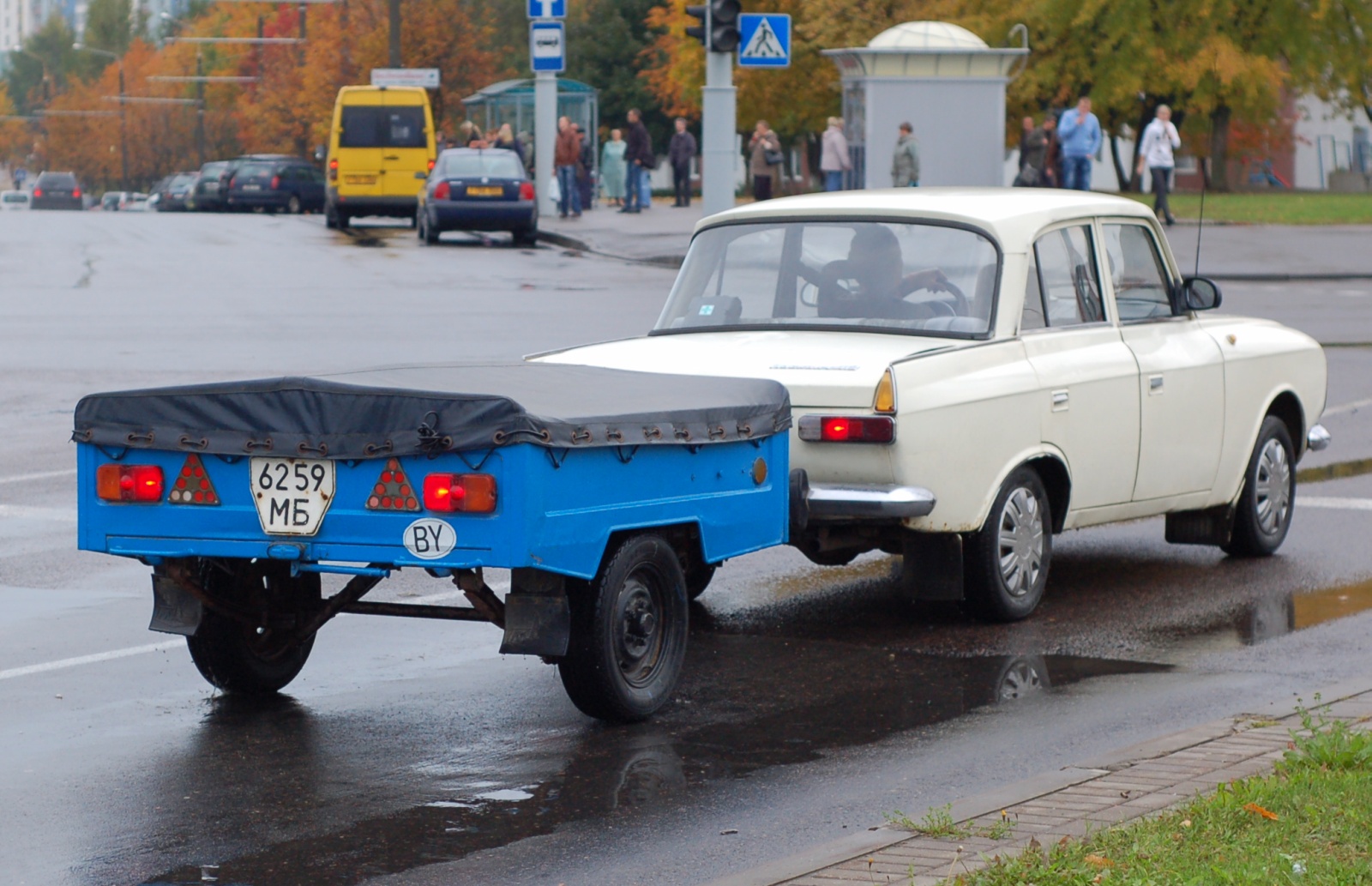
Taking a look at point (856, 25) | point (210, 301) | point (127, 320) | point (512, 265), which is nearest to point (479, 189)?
point (512, 265)

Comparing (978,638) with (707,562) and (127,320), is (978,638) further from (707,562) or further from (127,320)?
(127,320)

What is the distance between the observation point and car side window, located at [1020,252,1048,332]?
8.82m

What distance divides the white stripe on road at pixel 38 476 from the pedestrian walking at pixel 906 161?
20.1m

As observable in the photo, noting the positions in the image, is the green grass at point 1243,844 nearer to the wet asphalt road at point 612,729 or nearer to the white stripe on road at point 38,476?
the wet asphalt road at point 612,729

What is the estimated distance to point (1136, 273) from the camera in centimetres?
963

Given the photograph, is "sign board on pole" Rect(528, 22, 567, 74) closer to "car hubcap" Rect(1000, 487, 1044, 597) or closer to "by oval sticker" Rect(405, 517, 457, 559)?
"car hubcap" Rect(1000, 487, 1044, 597)

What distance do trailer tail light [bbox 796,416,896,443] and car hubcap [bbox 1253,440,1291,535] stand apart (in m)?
2.92

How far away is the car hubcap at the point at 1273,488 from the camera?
10.1 m

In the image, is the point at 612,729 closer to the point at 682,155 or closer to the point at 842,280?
the point at 842,280

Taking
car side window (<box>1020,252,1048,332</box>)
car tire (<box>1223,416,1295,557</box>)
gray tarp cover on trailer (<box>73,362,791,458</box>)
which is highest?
car side window (<box>1020,252,1048,332</box>)

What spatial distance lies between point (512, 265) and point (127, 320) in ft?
31.0

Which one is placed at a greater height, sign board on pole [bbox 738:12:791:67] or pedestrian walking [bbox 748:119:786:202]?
sign board on pole [bbox 738:12:791:67]

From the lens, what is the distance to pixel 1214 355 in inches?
382

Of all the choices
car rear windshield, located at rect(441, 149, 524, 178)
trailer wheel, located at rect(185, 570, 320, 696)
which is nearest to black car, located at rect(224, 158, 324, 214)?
car rear windshield, located at rect(441, 149, 524, 178)
